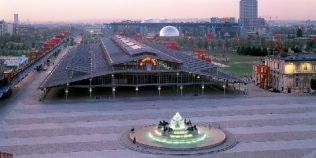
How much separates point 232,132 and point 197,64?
28596mm

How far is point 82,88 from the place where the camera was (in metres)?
66.4

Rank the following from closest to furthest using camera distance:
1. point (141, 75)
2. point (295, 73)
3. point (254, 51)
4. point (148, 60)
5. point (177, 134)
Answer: point (177, 134)
point (141, 75)
point (148, 60)
point (295, 73)
point (254, 51)

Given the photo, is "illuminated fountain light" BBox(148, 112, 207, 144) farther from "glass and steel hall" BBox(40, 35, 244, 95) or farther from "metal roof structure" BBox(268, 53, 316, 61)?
"metal roof structure" BBox(268, 53, 316, 61)

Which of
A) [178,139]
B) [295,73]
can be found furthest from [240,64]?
[178,139]

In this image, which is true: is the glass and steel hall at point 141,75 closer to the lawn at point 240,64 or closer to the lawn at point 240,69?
the lawn at point 240,69

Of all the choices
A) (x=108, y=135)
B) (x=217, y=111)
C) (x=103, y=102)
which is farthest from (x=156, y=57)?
(x=108, y=135)

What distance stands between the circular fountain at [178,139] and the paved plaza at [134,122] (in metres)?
1.01

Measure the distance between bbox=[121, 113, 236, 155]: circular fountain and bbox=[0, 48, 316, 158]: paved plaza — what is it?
1.01 metres

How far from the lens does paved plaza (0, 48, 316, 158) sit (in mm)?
36469

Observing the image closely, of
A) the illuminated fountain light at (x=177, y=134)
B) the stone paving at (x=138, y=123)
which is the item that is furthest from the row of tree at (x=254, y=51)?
the illuminated fountain light at (x=177, y=134)

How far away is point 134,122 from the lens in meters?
46.2

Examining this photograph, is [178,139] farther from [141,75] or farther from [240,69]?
[240,69]

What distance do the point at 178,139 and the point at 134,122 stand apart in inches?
330

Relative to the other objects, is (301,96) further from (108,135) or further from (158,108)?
(108,135)
